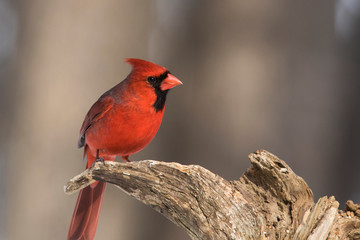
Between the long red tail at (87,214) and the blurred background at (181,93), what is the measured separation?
774mm

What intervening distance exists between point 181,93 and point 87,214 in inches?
56.6

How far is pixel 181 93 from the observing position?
273cm

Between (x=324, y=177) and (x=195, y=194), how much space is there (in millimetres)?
1513

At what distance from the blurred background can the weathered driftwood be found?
1.03 m

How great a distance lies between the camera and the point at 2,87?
108 inches

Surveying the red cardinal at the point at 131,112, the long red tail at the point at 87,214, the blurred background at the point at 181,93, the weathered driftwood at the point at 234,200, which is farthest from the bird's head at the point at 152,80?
the blurred background at the point at 181,93

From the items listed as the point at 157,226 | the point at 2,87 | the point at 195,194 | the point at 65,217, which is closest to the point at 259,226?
the point at 195,194

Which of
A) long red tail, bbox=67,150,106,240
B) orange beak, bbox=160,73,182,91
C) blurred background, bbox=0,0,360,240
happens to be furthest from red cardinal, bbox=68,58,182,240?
blurred background, bbox=0,0,360,240

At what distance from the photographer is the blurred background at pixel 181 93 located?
2184 mm

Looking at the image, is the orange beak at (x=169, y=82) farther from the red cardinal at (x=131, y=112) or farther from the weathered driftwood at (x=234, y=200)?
the weathered driftwood at (x=234, y=200)

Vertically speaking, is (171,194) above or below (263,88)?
below

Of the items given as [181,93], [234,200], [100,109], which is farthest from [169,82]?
[181,93]

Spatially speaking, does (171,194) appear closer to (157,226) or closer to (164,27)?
(157,226)

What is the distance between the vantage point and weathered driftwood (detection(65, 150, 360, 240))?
1.14 metres
